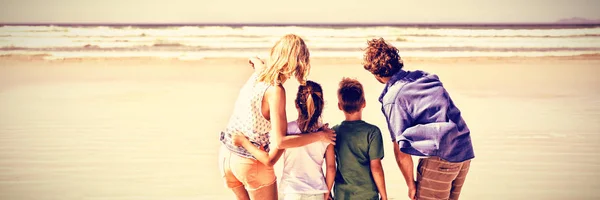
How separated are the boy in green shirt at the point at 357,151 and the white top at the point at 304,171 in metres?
0.13

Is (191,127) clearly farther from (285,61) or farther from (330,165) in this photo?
(285,61)

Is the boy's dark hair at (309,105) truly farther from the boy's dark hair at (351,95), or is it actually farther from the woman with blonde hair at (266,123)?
the boy's dark hair at (351,95)

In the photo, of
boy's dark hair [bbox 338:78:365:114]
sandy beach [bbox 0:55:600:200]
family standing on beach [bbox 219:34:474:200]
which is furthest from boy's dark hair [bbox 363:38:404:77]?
sandy beach [bbox 0:55:600:200]

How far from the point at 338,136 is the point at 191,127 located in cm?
418

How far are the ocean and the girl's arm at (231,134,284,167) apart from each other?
38.1 ft

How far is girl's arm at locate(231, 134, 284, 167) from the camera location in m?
3.17

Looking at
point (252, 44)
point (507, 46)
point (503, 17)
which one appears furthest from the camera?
point (503, 17)

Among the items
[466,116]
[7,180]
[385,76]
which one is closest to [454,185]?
[385,76]

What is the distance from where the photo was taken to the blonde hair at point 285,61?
10.3 ft

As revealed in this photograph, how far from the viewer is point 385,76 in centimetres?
345

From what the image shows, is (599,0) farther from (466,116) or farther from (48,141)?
(48,141)

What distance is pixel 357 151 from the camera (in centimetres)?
346

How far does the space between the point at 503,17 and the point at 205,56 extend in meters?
20.9

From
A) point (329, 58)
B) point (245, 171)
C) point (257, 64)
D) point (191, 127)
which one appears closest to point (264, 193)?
point (245, 171)
